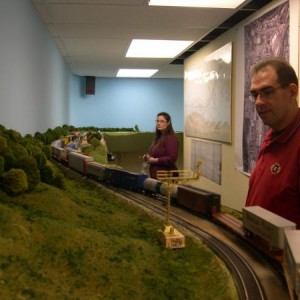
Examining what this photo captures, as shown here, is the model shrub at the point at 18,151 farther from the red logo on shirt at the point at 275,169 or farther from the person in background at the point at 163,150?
the person in background at the point at 163,150

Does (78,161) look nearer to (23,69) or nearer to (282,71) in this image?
(23,69)

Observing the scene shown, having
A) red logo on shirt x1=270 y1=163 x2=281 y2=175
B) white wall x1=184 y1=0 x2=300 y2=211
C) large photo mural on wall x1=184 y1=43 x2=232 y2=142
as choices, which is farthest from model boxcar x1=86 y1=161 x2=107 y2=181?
large photo mural on wall x1=184 y1=43 x2=232 y2=142

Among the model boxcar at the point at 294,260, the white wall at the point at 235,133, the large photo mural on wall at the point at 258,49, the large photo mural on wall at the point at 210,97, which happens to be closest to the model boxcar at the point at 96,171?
the model boxcar at the point at 294,260

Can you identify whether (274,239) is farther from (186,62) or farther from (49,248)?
(186,62)

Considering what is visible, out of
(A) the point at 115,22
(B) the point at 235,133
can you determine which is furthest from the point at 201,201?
(A) the point at 115,22

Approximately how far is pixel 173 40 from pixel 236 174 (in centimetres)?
227

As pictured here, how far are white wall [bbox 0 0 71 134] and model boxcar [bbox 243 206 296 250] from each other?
203 centimetres

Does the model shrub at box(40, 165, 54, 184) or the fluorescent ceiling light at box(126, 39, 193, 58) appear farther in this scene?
the fluorescent ceiling light at box(126, 39, 193, 58)

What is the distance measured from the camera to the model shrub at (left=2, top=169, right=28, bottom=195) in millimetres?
1395

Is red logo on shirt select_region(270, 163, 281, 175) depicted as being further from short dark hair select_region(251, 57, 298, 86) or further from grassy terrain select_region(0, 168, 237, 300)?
grassy terrain select_region(0, 168, 237, 300)

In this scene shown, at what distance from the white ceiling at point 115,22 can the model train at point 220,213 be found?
1647 millimetres

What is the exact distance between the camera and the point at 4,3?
8.99 ft

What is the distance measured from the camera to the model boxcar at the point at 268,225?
116 cm

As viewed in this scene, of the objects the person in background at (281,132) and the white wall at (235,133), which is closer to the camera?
the person in background at (281,132)
